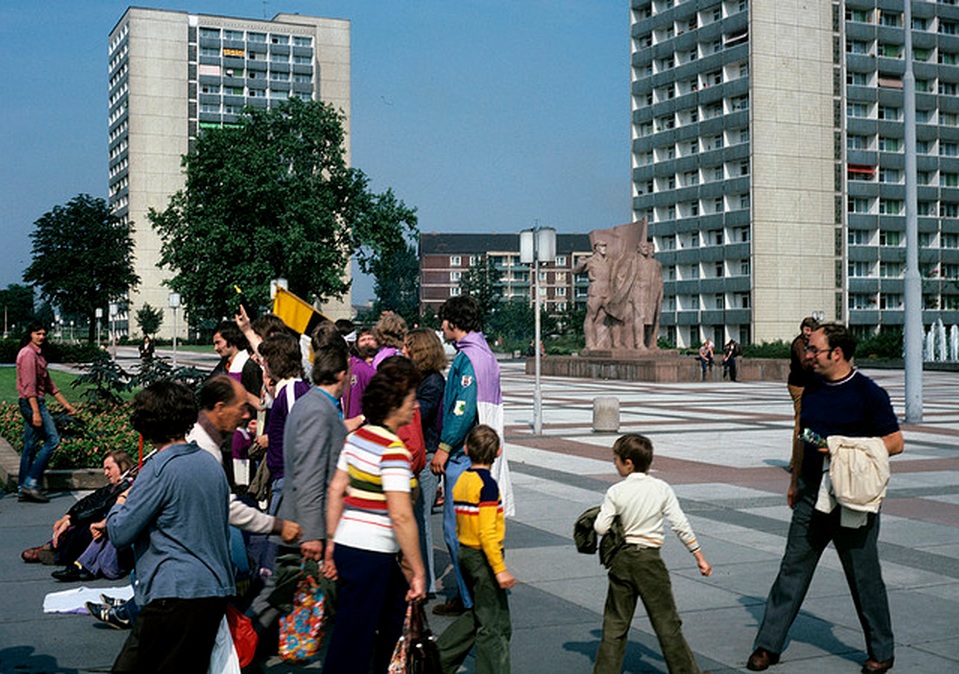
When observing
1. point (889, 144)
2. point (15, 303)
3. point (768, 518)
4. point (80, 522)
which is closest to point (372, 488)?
point (80, 522)

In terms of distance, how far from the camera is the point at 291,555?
5.36 metres

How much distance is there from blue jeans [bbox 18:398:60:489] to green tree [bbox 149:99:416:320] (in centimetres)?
4020

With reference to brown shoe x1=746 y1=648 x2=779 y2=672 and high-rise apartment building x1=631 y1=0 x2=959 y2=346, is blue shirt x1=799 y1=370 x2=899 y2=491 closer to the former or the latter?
brown shoe x1=746 y1=648 x2=779 y2=672

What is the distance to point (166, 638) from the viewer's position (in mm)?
3842

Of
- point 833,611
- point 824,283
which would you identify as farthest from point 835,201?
point 833,611

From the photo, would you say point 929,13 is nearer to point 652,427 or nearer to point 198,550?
point 652,427

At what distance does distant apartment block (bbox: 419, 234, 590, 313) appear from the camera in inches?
6860

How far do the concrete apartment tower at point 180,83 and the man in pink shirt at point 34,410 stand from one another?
107m

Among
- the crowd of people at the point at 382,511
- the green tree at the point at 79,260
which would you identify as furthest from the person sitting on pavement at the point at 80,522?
the green tree at the point at 79,260

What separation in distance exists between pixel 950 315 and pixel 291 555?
9803 centimetres

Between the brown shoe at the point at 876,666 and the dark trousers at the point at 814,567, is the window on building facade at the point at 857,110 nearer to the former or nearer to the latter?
the dark trousers at the point at 814,567

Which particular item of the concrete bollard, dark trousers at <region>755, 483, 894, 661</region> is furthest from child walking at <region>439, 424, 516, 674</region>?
the concrete bollard

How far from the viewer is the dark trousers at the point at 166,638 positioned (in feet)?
12.6

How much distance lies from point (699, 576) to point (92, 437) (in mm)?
8385
